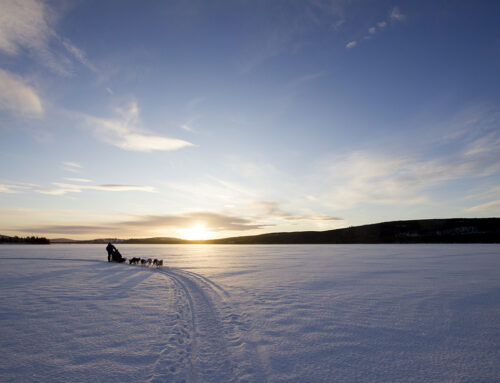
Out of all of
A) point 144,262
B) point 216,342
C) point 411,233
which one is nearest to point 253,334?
point 216,342

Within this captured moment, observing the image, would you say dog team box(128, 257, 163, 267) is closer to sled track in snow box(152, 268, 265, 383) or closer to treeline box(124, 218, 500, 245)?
sled track in snow box(152, 268, 265, 383)

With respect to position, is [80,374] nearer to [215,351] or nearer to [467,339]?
[215,351]

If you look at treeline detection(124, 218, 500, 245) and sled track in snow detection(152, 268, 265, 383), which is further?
treeline detection(124, 218, 500, 245)

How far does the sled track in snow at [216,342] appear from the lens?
5.04 metres

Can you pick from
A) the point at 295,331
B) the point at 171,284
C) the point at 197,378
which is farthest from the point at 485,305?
the point at 171,284

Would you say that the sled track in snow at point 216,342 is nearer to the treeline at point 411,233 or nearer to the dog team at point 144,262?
the dog team at point 144,262

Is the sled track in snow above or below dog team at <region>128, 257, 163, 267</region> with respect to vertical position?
above

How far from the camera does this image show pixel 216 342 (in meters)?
6.47

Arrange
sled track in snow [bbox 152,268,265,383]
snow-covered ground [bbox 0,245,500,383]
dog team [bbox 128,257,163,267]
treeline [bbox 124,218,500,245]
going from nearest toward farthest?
sled track in snow [bbox 152,268,265,383] < snow-covered ground [bbox 0,245,500,383] < dog team [bbox 128,257,163,267] < treeline [bbox 124,218,500,245]

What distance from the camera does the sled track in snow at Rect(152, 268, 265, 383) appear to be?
5043mm

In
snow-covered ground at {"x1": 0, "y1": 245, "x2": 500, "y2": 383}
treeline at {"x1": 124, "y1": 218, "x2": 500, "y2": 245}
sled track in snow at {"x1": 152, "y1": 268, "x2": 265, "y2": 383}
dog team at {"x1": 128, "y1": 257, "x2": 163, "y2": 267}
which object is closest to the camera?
sled track in snow at {"x1": 152, "y1": 268, "x2": 265, "y2": 383}

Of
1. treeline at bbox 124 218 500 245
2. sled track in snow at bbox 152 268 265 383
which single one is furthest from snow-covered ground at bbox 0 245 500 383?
treeline at bbox 124 218 500 245

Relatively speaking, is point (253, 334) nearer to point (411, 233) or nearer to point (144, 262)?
point (144, 262)

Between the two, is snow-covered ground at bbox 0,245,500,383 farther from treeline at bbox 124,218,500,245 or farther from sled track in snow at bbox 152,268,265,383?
treeline at bbox 124,218,500,245
